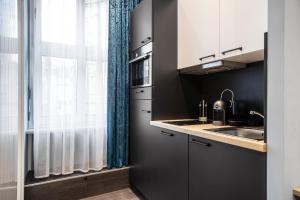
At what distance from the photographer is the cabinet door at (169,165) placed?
62.8 inches

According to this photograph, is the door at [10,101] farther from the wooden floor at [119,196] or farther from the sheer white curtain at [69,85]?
the wooden floor at [119,196]

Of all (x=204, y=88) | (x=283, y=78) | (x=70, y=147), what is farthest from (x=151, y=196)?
(x=283, y=78)

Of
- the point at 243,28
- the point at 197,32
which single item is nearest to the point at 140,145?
the point at 197,32

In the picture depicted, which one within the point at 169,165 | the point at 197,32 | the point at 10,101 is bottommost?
the point at 169,165

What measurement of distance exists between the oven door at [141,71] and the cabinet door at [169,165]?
0.61 m

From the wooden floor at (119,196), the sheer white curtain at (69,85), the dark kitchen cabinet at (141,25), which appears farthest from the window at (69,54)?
the wooden floor at (119,196)

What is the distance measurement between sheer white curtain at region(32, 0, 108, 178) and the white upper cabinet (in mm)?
1131

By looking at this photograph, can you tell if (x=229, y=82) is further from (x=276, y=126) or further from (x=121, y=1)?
(x=121, y=1)

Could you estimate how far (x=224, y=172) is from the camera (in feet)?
3.99

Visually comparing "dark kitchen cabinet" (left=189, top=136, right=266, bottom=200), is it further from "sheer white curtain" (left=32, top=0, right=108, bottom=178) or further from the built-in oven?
"sheer white curtain" (left=32, top=0, right=108, bottom=178)

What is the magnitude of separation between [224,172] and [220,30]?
1111mm

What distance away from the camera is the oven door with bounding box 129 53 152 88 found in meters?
2.21

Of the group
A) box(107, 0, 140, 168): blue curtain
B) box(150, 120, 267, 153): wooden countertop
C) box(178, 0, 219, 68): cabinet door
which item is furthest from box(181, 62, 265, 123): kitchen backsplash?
box(107, 0, 140, 168): blue curtain

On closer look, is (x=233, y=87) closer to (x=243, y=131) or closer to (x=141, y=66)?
(x=243, y=131)
